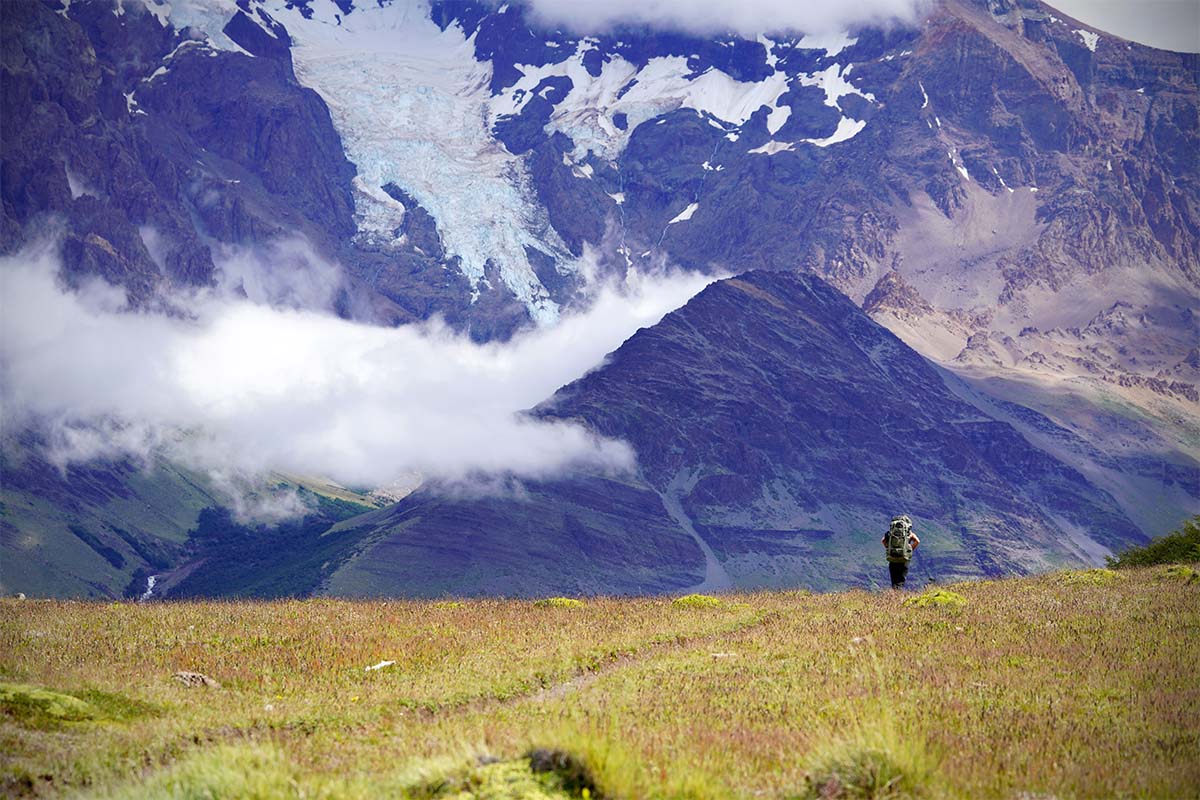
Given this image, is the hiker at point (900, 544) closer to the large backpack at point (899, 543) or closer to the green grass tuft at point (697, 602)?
the large backpack at point (899, 543)

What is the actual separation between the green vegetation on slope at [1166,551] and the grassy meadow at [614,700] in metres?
19.7

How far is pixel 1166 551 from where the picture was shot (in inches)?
2239

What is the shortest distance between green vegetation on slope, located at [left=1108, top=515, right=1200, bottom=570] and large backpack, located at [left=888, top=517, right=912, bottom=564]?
18.6 meters

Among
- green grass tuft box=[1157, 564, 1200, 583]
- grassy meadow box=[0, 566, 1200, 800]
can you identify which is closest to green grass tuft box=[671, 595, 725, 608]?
grassy meadow box=[0, 566, 1200, 800]

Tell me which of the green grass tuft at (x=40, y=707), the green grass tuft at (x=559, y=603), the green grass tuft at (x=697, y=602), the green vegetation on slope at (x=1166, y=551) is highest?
the green grass tuft at (x=40, y=707)

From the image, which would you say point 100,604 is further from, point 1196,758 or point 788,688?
point 1196,758

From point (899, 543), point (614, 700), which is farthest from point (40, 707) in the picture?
point (899, 543)

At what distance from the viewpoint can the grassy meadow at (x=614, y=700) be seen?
48.6 ft

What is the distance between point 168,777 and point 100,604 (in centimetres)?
2405

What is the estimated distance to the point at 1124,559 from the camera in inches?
2223

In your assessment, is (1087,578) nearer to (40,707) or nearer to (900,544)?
(900,544)

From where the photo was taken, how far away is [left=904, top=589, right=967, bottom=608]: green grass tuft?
32656mm

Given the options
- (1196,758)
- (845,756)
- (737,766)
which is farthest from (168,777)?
(1196,758)

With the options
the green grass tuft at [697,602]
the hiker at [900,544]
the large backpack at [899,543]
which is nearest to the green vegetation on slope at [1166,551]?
the hiker at [900,544]
